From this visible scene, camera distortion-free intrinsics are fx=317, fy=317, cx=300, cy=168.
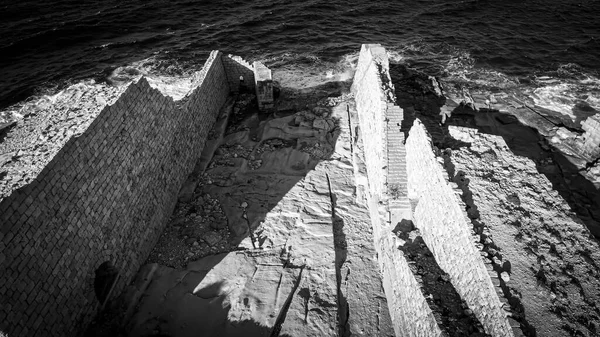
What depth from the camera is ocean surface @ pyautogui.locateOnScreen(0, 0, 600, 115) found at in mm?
21172

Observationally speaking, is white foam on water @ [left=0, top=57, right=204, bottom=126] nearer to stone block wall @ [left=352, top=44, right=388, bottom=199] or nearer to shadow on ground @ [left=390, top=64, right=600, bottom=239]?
stone block wall @ [left=352, top=44, right=388, bottom=199]

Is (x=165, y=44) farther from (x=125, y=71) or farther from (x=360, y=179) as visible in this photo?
(x=360, y=179)

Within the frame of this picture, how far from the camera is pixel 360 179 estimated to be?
12.3 m

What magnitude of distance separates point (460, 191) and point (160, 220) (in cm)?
908

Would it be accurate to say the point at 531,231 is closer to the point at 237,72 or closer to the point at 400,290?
the point at 400,290

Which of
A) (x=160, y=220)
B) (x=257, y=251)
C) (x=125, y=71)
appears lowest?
(x=257, y=251)

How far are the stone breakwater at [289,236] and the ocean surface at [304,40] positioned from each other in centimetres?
1119

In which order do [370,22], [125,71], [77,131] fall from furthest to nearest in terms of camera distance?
[370,22], [125,71], [77,131]

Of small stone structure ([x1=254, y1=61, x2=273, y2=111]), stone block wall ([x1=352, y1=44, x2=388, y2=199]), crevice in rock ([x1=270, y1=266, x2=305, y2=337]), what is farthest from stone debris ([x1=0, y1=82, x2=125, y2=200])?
stone block wall ([x1=352, y1=44, x2=388, y2=199])

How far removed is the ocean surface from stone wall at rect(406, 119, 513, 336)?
14.4 metres

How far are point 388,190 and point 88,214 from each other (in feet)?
27.3

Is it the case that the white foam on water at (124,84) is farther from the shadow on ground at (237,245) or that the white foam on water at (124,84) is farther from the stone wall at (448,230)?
the stone wall at (448,230)

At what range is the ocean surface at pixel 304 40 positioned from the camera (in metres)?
21.2

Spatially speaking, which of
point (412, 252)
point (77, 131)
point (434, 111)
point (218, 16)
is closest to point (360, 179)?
point (412, 252)
